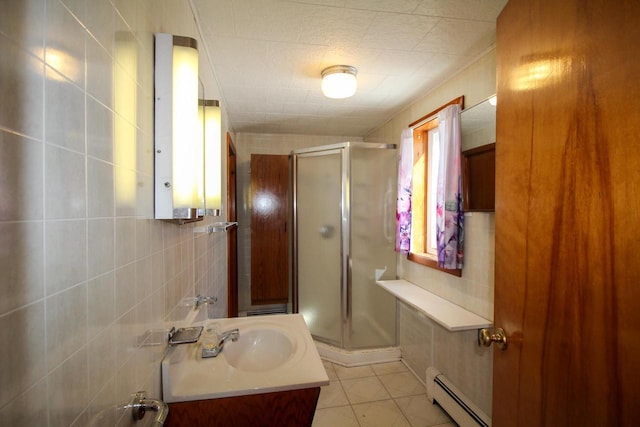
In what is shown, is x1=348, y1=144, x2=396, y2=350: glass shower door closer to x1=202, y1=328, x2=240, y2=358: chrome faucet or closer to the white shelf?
the white shelf

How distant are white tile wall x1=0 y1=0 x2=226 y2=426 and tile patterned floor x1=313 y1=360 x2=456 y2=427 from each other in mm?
1387

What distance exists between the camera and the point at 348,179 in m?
2.41

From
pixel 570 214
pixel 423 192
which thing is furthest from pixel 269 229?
pixel 570 214

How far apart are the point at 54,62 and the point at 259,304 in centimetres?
303

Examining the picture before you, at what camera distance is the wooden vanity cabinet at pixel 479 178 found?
1412 millimetres

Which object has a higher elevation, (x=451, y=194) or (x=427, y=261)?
(x=451, y=194)

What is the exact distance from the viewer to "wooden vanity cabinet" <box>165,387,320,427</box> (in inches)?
34.2

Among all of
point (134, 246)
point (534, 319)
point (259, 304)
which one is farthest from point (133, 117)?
point (259, 304)

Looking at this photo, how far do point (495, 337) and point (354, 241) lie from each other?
1641 millimetres

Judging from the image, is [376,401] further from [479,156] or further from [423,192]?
[479,156]

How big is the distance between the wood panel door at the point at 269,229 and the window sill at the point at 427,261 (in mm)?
1417

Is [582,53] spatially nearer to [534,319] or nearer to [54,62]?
[534,319]

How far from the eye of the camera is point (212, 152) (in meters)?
1.16

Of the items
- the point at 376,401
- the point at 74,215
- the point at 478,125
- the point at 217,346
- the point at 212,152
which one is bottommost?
the point at 376,401
